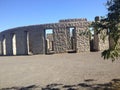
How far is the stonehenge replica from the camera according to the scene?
1219 inches

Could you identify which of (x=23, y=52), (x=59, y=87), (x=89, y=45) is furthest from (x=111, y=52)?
(x=23, y=52)

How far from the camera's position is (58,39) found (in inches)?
1227

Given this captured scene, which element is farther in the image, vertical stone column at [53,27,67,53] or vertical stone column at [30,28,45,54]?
vertical stone column at [30,28,45,54]

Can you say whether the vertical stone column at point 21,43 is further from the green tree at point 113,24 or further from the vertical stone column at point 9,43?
the green tree at point 113,24

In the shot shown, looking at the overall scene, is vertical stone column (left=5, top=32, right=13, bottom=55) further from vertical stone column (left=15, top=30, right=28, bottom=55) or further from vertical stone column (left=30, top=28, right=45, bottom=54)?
vertical stone column (left=30, top=28, right=45, bottom=54)

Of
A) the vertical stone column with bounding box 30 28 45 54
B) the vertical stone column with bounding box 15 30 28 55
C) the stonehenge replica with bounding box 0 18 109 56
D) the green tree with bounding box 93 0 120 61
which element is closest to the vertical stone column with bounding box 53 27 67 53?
the stonehenge replica with bounding box 0 18 109 56

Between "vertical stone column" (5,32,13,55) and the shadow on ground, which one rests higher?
"vertical stone column" (5,32,13,55)

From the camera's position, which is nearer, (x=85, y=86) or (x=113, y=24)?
(x=113, y=24)

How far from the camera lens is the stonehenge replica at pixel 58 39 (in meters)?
31.0

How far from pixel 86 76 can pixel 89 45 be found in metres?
19.5

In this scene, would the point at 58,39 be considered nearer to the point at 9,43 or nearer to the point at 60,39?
the point at 60,39

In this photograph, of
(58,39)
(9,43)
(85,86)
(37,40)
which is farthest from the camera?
(9,43)

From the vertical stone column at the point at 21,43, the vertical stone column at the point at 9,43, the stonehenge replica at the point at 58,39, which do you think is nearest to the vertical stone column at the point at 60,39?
the stonehenge replica at the point at 58,39

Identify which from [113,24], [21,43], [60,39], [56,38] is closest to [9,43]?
[21,43]
